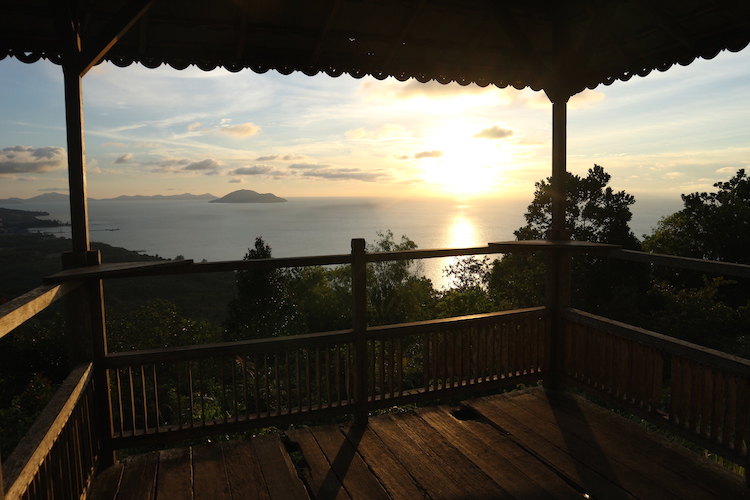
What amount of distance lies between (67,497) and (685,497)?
114 inches

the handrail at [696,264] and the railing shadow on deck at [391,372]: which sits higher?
the handrail at [696,264]

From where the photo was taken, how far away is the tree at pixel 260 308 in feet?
84.9

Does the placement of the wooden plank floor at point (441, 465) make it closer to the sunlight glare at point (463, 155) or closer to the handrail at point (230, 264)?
the handrail at point (230, 264)

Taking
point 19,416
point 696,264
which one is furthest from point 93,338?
point 19,416

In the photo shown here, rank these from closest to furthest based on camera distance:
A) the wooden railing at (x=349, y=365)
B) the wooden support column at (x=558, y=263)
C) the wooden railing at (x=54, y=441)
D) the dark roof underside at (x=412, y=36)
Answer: the wooden railing at (x=54, y=441)
the wooden railing at (x=349, y=365)
the dark roof underside at (x=412, y=36)
the wooden support column at (x=558, y=263)

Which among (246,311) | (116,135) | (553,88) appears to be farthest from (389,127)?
(553,88)

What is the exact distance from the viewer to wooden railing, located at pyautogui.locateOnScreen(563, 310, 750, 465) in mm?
2598

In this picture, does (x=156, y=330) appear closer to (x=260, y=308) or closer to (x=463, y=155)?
(x=260, y=308)

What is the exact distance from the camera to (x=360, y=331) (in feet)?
10.6

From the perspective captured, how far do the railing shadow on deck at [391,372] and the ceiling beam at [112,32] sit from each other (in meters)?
1.15

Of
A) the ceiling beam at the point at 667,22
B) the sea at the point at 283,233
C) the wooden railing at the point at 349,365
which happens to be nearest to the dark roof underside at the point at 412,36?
the ceiling beam at the point at 667,22

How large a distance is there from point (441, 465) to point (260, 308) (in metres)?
25.7

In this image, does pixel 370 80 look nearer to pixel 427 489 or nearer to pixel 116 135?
pixel 427 489

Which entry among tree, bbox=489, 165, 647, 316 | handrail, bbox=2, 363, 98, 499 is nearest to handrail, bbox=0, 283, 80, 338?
handrail, bbox=2, 363, 98, 499
